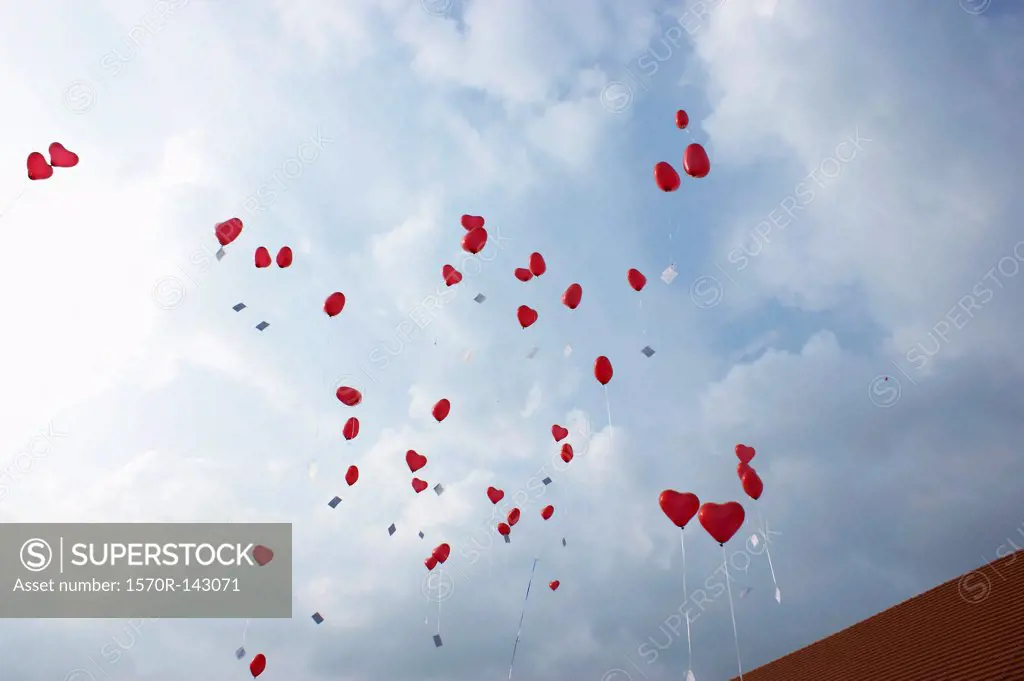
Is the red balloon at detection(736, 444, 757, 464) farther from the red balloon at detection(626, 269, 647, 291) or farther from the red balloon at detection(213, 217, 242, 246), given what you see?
the red balloon at detection(213, 217, 242, 246)

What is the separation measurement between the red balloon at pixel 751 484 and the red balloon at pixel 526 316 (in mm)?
4780

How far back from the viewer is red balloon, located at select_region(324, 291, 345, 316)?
43.5ft

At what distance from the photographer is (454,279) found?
13.4m

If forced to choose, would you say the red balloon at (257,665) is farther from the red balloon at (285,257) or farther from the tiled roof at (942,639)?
the tiled roof at (942,639)

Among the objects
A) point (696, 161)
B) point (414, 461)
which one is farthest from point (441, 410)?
point (696, 161)

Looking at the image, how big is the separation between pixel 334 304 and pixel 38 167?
500 centimetres

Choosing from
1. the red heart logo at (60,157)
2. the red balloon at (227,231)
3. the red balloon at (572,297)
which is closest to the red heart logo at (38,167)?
the red heart logo at (60,157)

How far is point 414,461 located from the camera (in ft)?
48.7

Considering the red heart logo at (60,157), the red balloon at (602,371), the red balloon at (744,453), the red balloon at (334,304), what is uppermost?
the red heart logo at (60,157)

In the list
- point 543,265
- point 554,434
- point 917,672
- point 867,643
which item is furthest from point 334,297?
point 867,643

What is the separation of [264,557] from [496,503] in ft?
17.6

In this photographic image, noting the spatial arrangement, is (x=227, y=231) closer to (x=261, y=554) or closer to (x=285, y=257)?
(x=285, y=257)

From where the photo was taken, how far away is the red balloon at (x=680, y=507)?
11641 mm

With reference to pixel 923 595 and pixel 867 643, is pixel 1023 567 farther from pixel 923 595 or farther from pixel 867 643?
pixel 867 643
